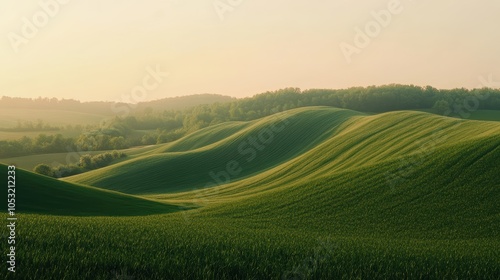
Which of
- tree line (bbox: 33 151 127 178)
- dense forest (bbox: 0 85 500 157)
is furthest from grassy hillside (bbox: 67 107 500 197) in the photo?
dense forest (bbox: 0 85 500 157)

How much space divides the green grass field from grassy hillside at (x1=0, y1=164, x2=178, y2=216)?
19 centimetres

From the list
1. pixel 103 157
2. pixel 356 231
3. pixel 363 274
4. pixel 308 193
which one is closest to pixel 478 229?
pixel 356 231

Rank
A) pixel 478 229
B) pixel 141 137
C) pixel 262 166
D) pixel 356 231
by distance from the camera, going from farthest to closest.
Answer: pixel 141 137
pixel 262 166
pixel 356 231
pixel 478 229

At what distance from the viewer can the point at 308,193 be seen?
46094 mm

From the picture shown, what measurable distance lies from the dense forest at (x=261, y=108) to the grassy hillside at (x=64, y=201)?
261ft

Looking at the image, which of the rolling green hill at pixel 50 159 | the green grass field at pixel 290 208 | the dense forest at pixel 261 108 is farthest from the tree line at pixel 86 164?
the dense forest at pixel 261 108

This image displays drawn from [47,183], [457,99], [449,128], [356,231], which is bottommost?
[356,231]

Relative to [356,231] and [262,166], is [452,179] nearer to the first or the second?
[356,231]

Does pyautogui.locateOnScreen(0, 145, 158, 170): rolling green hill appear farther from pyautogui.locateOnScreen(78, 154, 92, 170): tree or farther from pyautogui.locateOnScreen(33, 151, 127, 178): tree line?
pyautogui.locateOnScreen(33, 151, 127, 178): tree line

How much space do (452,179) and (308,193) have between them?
46.0ft

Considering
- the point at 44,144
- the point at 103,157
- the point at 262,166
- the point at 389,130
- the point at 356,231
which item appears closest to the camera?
the point at 356,231

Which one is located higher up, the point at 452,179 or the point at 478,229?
the point at 452,179

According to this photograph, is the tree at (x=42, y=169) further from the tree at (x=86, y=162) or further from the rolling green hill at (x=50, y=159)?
the tree at (x=86, y=162)

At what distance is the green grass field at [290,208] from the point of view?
10.6 meters
